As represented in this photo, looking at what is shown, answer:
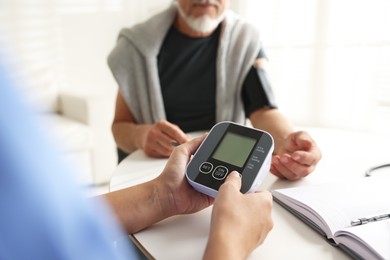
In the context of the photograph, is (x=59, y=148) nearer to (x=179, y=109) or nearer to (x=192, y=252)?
(x=192, y=252)

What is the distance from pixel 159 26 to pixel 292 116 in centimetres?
123

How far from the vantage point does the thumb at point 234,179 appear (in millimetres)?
498

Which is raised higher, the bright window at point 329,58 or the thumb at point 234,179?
the thumb at point 234,179

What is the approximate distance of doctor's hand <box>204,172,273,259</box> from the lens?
0.41 metres

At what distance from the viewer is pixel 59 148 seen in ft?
0.72

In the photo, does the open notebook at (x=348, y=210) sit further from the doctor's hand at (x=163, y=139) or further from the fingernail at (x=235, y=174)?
the doctor's hand at (x=163, y=139)

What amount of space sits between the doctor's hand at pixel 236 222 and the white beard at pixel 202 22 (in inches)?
32.4

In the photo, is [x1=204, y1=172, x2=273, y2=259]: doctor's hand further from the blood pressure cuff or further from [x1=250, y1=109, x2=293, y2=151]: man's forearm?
the blood pressure cuff

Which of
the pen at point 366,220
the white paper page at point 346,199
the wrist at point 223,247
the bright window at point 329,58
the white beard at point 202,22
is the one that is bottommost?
the bright window at point 329,58

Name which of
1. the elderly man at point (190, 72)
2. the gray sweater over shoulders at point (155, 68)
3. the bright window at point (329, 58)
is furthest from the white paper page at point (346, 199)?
the bright window at point (329, 58)

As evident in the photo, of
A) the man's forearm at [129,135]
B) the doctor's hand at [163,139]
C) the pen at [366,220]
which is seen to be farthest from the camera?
the man's forearm at [129,135]

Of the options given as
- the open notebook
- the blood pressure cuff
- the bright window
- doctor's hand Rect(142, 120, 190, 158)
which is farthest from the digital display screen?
the bright window

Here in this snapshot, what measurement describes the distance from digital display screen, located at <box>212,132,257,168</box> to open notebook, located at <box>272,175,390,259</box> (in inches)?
4.3

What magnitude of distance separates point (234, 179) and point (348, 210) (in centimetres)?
18
